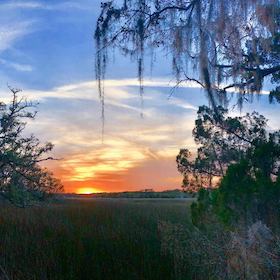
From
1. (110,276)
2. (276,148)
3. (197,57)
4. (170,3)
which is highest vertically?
(170,3)

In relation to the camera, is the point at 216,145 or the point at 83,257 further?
the point at 216,145

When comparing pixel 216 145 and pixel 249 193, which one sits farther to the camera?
pixel 216 145

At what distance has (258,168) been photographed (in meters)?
8.45

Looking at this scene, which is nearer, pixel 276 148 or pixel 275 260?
pixel 275 260

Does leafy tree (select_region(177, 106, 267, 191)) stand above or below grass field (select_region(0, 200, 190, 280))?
above

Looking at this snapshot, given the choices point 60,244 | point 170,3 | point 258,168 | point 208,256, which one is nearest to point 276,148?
point 258,168

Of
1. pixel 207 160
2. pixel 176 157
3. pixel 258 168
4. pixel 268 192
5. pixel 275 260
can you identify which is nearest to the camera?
pixel 275 260

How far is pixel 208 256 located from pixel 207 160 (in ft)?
21.4

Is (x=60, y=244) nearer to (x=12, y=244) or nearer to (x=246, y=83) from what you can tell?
(x=12, y=244)

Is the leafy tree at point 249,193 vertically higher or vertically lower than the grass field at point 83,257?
higher

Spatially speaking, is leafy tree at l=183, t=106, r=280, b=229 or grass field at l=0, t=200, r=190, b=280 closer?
grass field at l=0, t=200, r=190, b=280

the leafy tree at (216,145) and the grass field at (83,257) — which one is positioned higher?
the leafy tree at (216,145)

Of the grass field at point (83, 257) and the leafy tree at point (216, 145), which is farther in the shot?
the leafy tree at point (216, 145)

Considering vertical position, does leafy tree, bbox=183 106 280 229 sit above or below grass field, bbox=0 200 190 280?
above
